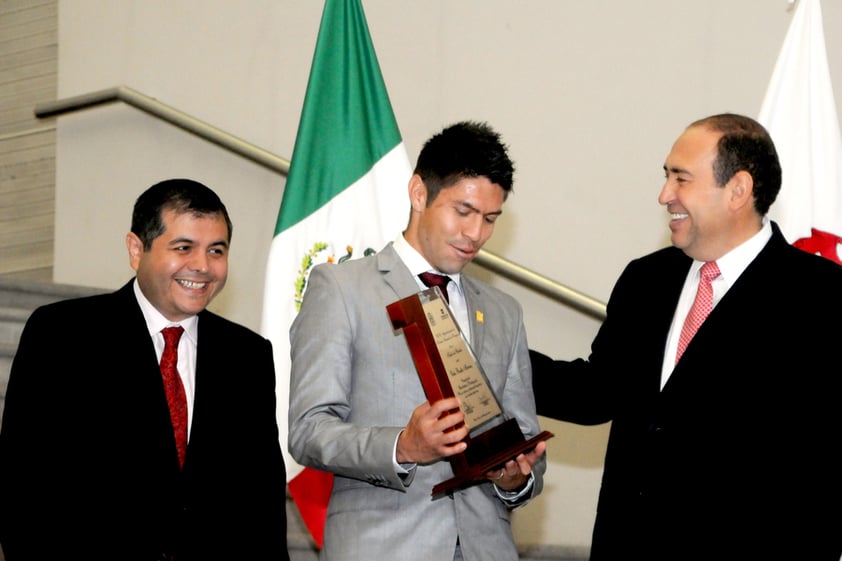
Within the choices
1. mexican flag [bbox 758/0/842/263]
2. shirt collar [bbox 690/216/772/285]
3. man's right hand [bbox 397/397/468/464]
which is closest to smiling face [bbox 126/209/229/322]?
man's right hand [bbox 397/397/468/464]

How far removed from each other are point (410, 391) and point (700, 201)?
910 millimetres

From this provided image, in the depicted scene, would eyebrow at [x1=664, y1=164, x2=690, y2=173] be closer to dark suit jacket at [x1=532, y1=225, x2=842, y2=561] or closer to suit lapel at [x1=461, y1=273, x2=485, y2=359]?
dark suit jacket at [x1=532, y1=225, x2=842, y2=561]

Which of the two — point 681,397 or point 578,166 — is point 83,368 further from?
point 578,166

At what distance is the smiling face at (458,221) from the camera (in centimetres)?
279

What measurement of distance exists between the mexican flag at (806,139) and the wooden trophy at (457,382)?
1630 millimetres

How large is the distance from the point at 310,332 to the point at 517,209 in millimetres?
2400

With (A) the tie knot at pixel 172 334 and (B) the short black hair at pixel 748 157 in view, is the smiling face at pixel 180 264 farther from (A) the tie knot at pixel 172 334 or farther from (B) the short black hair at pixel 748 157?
(B) the short black hair at pixel 748 157

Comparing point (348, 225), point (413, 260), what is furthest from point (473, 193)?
point (348, 225)

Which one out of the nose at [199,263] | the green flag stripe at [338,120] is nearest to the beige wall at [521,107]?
the green flag stripe at [338,120]

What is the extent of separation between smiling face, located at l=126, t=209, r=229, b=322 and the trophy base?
737 millimetres

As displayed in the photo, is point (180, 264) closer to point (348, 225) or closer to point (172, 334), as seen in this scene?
point (172, 334)

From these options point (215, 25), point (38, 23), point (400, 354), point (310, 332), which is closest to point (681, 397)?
point (400, 354)

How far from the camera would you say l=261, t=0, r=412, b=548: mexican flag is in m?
3.95

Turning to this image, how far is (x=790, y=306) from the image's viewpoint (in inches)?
113
